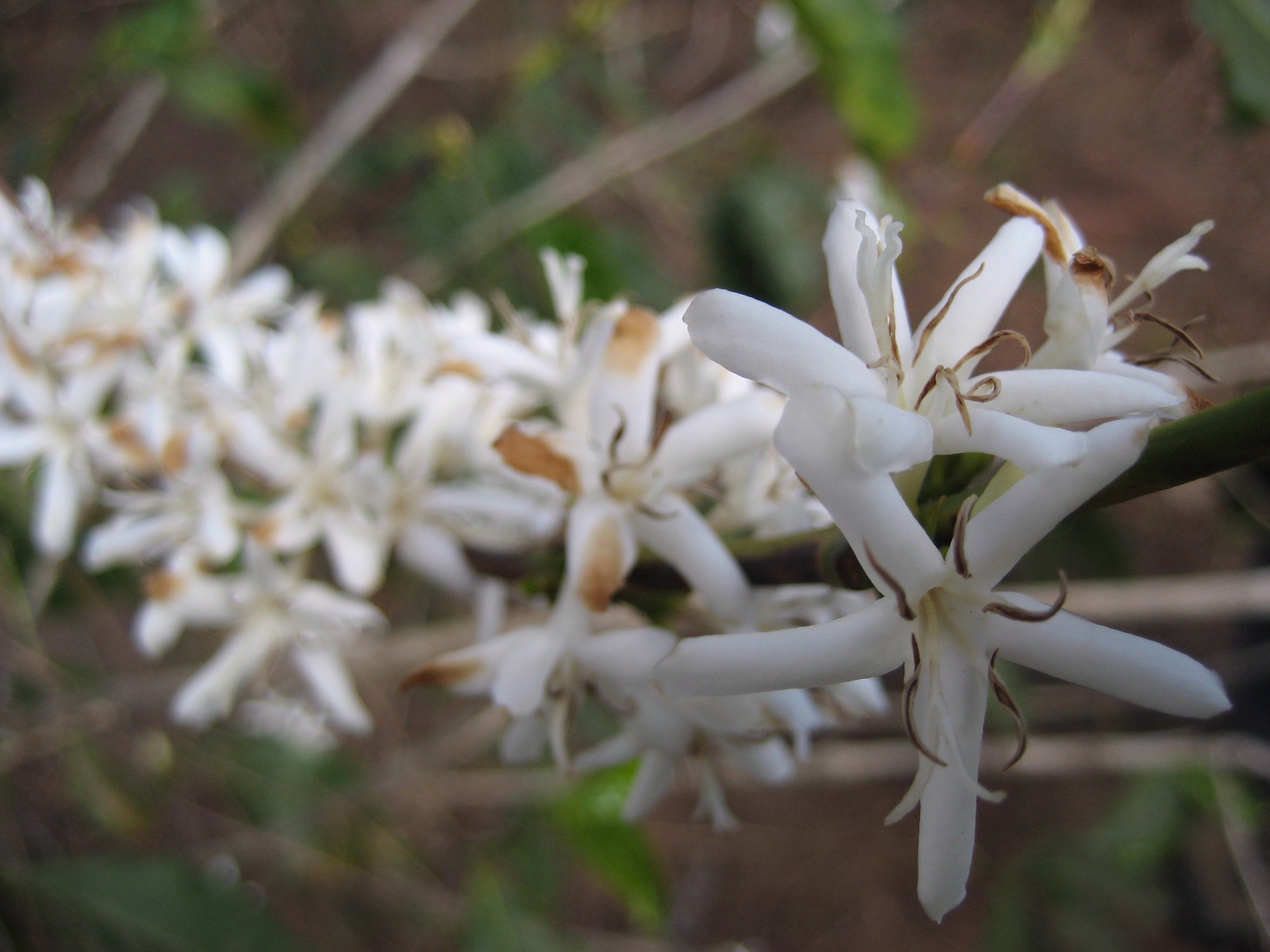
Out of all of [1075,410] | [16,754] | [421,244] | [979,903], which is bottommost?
[979,903]

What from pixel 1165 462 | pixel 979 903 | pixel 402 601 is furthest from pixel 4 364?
pixel 979 903

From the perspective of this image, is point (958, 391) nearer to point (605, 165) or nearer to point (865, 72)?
point (865, 72)

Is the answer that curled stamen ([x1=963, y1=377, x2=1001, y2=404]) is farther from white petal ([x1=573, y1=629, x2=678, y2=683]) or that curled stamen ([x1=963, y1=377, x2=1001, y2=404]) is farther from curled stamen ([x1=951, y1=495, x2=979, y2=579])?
white petal ([x1=573, y1=629, x2=678, y2=683])

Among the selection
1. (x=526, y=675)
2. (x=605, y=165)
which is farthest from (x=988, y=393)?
(x=605, y=165)

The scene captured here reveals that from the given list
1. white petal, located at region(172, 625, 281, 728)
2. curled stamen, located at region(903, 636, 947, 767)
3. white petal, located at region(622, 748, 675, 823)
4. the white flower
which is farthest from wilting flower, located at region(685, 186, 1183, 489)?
white petal, located at region(172, 625, 281, 728)

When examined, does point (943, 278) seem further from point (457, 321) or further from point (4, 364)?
point (4, 364)

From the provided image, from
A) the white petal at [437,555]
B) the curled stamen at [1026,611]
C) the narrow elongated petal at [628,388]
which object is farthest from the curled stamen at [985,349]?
the white petal at [437,555]

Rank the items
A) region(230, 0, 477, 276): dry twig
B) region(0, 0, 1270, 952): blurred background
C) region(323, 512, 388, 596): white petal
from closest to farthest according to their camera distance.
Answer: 1. region(323, 512, 388, 596): white petal
2. region(0, 0, 1270, 952): blurred background
3. region(230, 0, 477, 276): dry twig
